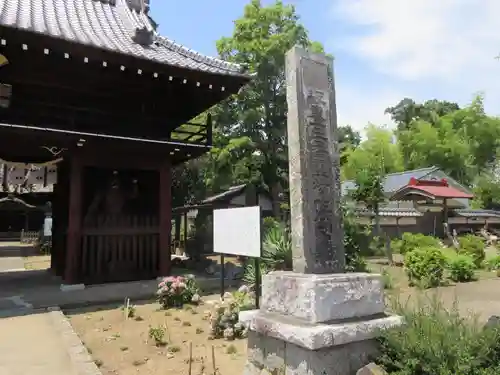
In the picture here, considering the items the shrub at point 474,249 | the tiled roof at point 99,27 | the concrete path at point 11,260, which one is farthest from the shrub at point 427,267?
the concrete path at point 11,260

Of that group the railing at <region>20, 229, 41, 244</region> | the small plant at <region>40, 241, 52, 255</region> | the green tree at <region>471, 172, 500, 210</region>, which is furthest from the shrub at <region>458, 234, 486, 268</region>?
the railing at <region>20, 229, 41, 244</region>

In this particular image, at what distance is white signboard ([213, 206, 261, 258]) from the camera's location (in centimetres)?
663

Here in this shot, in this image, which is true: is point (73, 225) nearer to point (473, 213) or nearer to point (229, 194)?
point (229, 194)

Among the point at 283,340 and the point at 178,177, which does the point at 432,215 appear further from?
the point at 283,340

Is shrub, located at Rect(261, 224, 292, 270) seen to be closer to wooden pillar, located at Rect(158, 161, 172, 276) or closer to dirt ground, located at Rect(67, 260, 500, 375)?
dirt ground, located at Rect(67, 260, 500, 375)

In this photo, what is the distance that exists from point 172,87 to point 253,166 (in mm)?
10058

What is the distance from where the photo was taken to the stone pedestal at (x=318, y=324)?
3.28 meters

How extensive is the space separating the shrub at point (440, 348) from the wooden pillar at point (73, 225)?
862 cm

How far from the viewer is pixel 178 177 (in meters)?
25.8

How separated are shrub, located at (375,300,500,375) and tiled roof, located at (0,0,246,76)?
8458 millimetres

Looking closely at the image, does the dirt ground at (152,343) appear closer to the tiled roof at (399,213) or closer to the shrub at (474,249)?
the shrub at (474,249)

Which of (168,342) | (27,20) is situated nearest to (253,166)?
(27,20)

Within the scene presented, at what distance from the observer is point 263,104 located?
21.0 metres

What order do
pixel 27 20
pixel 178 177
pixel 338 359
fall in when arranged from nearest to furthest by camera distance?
pixel 338 359
pixel 27 20
pixel 178 177
